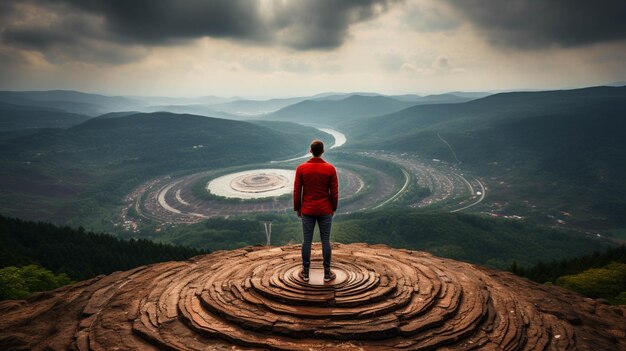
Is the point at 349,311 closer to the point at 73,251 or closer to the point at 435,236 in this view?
the point at 73,251

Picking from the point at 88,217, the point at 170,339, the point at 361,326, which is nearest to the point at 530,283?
the point at 361,326

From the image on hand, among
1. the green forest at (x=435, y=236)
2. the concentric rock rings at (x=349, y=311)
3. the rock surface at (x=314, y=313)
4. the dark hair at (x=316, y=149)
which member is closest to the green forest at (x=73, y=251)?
the green forest at (x=435, y=236)

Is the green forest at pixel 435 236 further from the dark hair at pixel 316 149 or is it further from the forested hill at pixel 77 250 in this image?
the dark hair at pixel 316 149

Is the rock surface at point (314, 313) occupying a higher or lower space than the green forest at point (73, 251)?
higher

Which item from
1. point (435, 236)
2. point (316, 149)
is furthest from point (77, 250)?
point (435, 236)

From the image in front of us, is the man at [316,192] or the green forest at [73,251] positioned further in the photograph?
the green forest at [73,251]

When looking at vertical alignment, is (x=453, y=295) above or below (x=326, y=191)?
below

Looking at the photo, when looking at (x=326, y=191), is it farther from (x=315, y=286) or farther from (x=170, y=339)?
(x=170, y=339)
